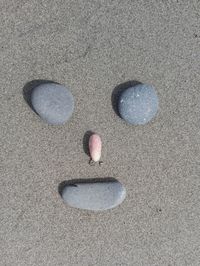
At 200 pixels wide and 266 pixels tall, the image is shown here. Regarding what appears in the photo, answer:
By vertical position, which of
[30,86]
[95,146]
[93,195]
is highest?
[30,86]

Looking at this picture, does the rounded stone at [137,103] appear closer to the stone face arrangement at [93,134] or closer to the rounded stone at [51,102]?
the stone face arrangement at [93,134]

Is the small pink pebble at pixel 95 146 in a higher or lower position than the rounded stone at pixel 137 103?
lower

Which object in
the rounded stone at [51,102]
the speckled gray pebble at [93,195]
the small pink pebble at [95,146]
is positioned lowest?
the speckled gray pebble at [93,195]

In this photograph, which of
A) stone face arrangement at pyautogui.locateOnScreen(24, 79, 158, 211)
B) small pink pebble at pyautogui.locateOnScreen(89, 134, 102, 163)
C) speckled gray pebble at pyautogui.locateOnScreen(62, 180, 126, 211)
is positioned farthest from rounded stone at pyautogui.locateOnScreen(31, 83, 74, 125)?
speckled gray pebble at pyautogui.locateOnScreen(62, 180, 126, 211)

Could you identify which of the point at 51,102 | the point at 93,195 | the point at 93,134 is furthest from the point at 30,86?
the point at 93,195

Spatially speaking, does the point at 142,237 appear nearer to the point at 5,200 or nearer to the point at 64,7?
the point at 5,200

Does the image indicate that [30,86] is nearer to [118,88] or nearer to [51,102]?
[51,102]

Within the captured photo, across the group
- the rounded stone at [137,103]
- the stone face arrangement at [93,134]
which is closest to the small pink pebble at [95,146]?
the stone face arrangement at [93,134]
